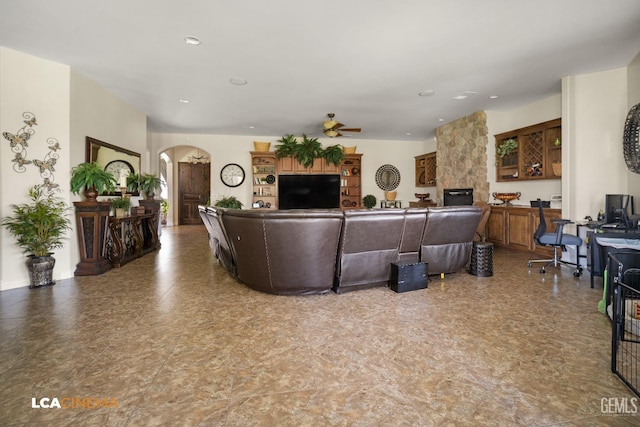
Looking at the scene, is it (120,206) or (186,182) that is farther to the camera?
(186,182)

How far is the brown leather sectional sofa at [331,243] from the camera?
2957 mm

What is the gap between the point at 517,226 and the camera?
5.62 m

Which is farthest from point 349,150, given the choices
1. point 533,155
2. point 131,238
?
point 131,238

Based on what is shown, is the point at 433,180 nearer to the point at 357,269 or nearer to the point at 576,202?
the point at 576,202

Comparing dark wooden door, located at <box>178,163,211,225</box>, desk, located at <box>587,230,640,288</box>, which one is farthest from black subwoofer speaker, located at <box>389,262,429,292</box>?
dark wooden door, located at <box>178,163,211,225</box>

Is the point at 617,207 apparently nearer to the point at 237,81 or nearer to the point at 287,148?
the point at 237,81

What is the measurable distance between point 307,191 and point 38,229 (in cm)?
595

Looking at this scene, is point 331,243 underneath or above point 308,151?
underneath

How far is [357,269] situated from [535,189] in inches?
184

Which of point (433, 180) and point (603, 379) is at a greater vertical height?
point (433, 180)

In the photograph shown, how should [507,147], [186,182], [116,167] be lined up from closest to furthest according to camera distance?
[116,167] → [507,147] → [186,182]

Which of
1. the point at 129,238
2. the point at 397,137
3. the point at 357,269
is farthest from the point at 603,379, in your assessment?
the point at 397,137

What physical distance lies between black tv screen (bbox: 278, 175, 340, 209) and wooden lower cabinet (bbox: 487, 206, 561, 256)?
419cm

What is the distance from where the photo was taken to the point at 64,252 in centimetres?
404
